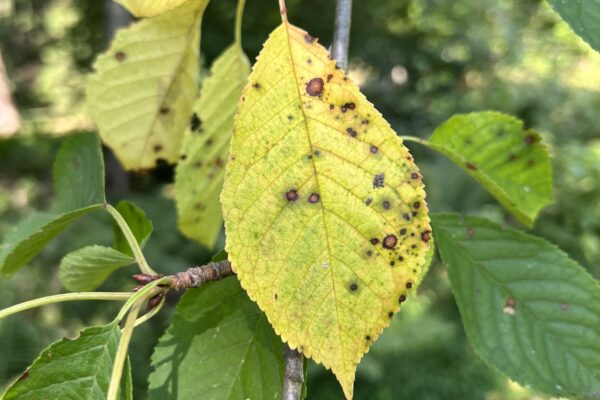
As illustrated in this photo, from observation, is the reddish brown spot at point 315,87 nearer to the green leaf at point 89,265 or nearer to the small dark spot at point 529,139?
the green leaf at point 89,265

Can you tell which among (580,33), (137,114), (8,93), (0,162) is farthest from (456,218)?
(8,93)

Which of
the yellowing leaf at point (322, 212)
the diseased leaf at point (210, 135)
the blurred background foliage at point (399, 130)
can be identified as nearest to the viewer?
the yellowing leaf at point (322, 212)

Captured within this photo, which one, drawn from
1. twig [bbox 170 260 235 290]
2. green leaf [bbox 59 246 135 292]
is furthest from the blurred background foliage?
twig [bbox 170 260 235 290]

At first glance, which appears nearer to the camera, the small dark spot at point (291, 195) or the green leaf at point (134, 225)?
the small dark spot at point (291, 195)

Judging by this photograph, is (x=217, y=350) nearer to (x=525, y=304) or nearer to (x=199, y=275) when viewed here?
(x=199, y=275)

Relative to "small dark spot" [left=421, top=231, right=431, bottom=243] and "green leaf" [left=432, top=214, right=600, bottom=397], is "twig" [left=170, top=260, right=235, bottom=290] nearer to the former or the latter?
"small dark spot" [left=421, top=231, right=431, bottom=243]

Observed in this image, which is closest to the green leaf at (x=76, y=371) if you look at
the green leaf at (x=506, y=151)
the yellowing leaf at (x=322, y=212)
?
the yellowing leaf at (x=322, y=212)
